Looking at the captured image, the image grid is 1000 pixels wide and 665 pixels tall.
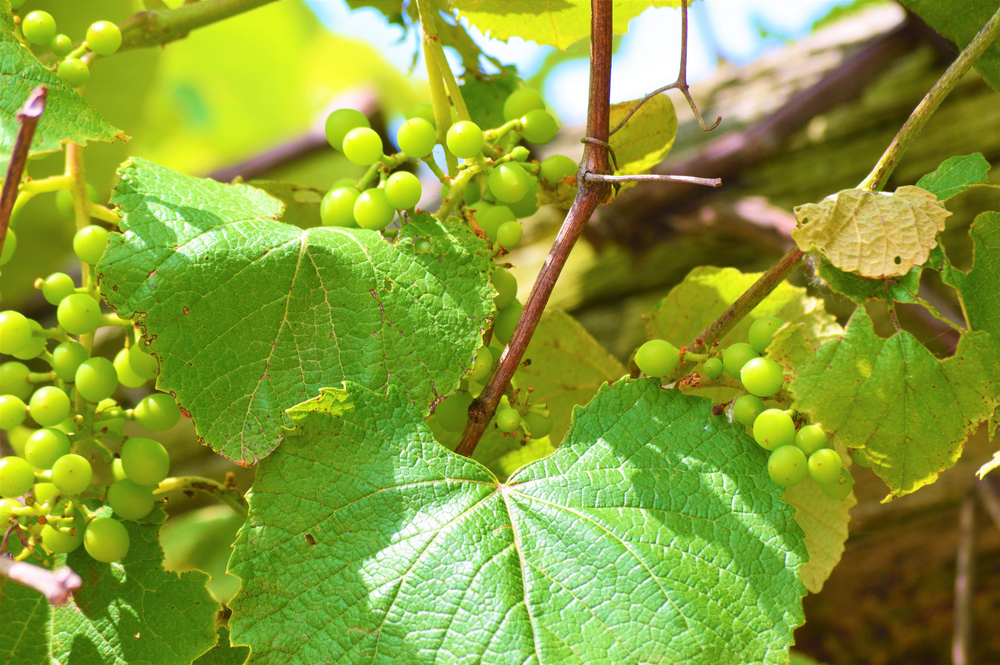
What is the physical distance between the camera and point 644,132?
73cm

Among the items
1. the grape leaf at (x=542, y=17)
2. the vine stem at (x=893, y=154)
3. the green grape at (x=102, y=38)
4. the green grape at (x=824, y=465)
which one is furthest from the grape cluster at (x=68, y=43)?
the green grape at (x=824, y=465)

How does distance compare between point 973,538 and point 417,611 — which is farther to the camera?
point 973,538

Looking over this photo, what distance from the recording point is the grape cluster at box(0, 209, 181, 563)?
0.58 metres

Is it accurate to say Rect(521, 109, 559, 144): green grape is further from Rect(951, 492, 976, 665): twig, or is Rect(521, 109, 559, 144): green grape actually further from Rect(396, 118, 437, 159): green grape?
Rect(951, 492, 976, 665): twig

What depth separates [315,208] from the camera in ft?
2.79

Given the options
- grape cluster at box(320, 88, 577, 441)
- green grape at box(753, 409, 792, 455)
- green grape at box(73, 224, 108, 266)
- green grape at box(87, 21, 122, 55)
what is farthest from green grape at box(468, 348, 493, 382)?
green grape at box(87, 21, 122, 55)

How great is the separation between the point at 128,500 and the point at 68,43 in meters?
0.40

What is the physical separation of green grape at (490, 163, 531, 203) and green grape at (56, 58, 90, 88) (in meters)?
0.34

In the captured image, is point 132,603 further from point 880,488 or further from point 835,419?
point 880,488

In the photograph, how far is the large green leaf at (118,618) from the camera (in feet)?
1.94

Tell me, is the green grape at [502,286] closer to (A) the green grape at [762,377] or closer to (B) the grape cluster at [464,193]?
(B) the grape cluster at [464,193]

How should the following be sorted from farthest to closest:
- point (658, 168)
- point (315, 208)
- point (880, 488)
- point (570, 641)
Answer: point (658, 168)
point (880, 488)
point (315, 208)
point (570, 641)

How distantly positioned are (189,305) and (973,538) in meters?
1.20

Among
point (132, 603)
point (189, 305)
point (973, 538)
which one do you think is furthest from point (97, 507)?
point (973, 538)
